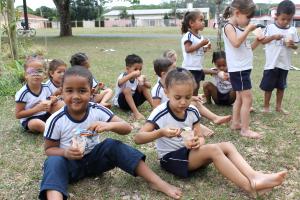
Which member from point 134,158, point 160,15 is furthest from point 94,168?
point 160,15

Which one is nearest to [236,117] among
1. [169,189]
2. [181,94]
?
[181,94]

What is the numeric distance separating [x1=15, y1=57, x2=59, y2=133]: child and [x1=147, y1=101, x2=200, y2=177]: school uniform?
4.99 ft

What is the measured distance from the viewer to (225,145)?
10.3 ft

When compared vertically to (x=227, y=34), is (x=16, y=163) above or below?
below

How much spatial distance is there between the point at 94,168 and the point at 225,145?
1063mm

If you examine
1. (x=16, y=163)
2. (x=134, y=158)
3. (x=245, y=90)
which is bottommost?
(x=16, y=163)

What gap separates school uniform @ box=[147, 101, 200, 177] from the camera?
3.19 metres

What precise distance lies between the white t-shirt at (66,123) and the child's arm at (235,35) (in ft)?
5.92

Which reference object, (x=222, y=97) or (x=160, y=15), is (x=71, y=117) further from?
(x=160, y=15)

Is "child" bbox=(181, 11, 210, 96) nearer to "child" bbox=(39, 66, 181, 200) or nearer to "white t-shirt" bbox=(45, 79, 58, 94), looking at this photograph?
"white t-shirt" bbox=(45, 79, 58, 94)

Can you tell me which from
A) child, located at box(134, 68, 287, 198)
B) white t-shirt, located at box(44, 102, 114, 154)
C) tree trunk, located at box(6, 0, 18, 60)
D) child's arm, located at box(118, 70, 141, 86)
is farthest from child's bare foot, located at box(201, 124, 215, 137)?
tree trunk, located at box(6, 0, 18, 60)

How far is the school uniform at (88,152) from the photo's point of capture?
303 cm

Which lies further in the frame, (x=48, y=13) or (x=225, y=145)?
(x=48, y=13)

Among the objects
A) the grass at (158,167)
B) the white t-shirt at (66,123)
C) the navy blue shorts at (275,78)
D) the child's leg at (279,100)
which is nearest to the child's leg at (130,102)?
the grass at (158,167)
